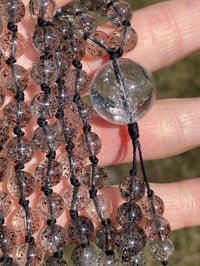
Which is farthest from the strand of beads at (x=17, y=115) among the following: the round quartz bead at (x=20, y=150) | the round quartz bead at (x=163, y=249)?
the round quartz bead at (x=163, y=249)

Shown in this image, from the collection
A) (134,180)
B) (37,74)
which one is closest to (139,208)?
(134,180)

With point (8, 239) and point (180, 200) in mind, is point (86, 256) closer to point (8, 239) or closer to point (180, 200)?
point (8, 239)

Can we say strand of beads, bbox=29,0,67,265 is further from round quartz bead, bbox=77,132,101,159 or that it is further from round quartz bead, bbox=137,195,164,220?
round quartz bead, bbox=137,195,164,220

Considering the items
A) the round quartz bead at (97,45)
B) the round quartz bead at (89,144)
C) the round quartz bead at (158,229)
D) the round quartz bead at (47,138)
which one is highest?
the round quartz bead at (97,45)

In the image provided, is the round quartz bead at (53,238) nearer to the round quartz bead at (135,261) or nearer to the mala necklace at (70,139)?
the mala necklace at (70,139)

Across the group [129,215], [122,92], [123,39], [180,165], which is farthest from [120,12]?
[180,165]

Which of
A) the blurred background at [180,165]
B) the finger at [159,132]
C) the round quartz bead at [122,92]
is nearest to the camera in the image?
the round quartz bead at [122,92]

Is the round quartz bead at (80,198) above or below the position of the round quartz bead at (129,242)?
above
